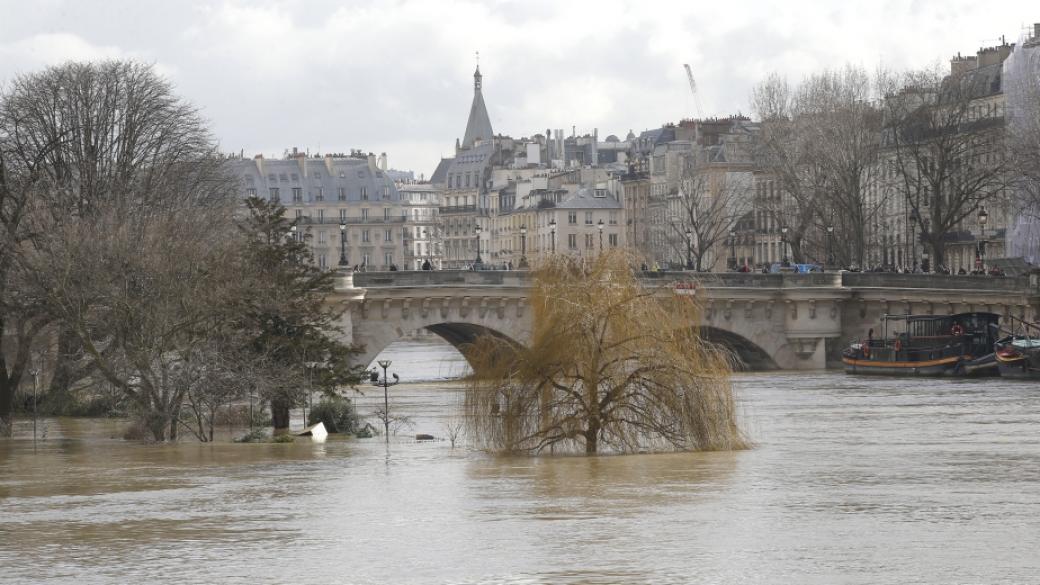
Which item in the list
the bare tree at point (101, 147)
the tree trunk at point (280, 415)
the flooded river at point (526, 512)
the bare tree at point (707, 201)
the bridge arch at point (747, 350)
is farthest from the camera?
the bare tree at point (707, 201)

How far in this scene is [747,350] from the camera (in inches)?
3280

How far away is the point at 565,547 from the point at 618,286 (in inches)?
525

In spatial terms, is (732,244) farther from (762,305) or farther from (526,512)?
(526,512)

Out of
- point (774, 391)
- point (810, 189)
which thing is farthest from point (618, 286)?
point (810, 189)

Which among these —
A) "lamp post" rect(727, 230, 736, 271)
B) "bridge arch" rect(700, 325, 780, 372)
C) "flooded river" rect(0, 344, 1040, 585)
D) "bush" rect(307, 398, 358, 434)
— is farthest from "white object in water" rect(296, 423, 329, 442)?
"lamp post" rect(727, 230, 736, 271)

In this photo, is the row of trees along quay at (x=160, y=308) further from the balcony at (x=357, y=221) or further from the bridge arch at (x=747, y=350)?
the balcony at (x=357, y=221)

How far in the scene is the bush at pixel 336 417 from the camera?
175ft

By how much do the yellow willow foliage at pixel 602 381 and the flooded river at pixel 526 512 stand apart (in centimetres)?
76

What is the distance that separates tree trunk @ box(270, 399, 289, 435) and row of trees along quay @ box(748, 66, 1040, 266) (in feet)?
135

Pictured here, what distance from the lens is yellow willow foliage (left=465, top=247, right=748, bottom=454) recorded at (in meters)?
41.6

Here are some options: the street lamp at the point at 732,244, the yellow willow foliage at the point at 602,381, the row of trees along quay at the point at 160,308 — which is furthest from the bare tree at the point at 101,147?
the street lamp at the point at 732,244

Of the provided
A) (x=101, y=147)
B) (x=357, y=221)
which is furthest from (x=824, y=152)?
(x=357, y=221)

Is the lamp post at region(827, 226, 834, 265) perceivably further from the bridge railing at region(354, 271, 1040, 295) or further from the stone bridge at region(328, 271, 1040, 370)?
the bridge railing at region(354, 271, 1040, 295)

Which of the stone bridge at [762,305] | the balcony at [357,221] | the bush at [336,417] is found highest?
the balcony at [357,221]
